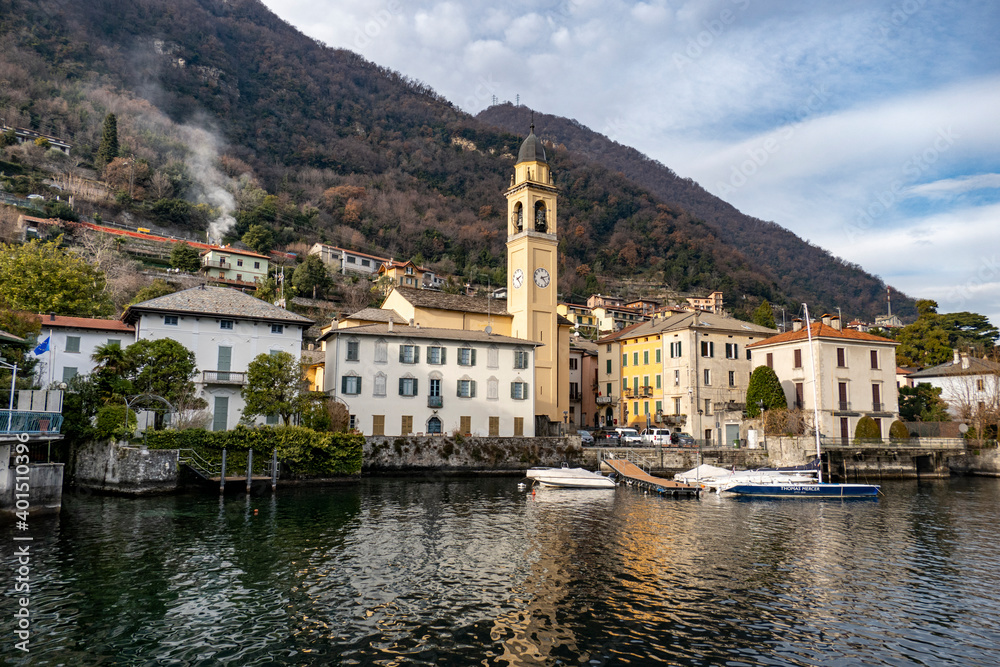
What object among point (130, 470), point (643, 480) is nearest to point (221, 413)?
point (130, 470)

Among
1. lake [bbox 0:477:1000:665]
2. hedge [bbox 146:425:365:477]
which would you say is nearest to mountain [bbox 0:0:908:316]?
hedge [bbox 146:425:365:477]

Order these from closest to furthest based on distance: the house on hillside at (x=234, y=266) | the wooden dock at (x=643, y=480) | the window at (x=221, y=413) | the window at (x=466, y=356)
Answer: the wooden dock at (x=643, y=480) < the window at (x=221, y=413) < the window at (x=466, y=356) < the house on hillside at (x=234, y=266)

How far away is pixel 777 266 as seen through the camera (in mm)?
183750

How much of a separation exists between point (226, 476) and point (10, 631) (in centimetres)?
2310

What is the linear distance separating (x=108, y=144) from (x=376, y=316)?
84.1 metres

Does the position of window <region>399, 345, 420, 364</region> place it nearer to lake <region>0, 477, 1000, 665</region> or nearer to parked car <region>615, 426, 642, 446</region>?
parked car <region>615, 426, 642, 446</region>

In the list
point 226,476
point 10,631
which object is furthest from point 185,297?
point 10,631

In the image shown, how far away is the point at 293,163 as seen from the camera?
154500 mm

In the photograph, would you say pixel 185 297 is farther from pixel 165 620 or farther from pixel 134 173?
pixel 134 173

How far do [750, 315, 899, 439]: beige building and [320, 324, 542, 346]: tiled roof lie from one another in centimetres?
2217

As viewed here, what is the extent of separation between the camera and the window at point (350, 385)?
1770 inches

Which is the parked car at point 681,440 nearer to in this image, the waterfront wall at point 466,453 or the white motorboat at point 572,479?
the waterfront wall at point 466,453

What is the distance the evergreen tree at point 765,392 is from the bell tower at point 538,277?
16379 mm

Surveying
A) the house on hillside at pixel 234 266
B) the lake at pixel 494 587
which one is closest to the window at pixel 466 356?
the lake at pixel 494 587
